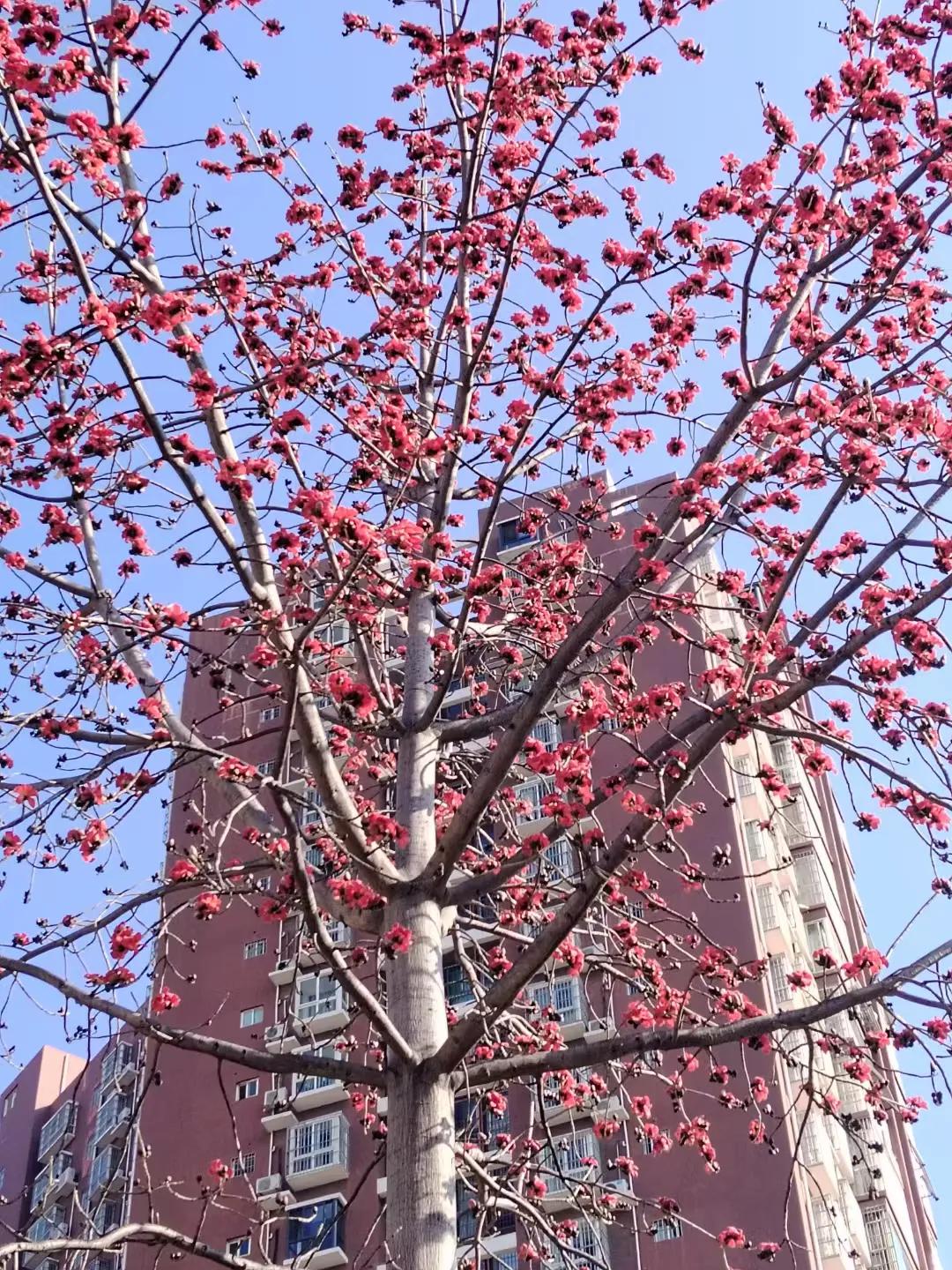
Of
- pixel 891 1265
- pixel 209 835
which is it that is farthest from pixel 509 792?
pixel 891 1265

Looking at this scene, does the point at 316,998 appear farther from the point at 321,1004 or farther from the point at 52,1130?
the point at 52,1130

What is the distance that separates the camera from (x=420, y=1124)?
5648 mm

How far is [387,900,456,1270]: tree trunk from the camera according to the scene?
5.41 meters

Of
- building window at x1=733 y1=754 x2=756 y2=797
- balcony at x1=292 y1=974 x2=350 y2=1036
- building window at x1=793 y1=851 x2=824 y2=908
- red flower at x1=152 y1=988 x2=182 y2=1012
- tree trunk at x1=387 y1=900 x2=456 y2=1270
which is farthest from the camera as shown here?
building window at x1=793 y1=851 x2=824 y2=908

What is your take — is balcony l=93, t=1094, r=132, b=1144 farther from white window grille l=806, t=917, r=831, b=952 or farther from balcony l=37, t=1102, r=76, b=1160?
white window grille l=806, t=917, r=831, b=952

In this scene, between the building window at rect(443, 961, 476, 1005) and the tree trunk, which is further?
the building window at rect(443, 961, 476, 1005)

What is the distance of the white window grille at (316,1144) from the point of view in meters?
20.6

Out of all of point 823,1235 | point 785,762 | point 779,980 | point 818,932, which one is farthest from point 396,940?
point 785,762

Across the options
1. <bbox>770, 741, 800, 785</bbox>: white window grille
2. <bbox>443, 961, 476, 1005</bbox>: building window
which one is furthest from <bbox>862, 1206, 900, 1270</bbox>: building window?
<bbox>770, 741, 800, 785</bbox>: white window grille

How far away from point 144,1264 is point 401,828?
16.6 metres

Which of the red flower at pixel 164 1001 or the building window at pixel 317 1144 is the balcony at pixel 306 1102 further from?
the red flower at pixel 164 1001

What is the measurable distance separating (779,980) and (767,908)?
1122mm

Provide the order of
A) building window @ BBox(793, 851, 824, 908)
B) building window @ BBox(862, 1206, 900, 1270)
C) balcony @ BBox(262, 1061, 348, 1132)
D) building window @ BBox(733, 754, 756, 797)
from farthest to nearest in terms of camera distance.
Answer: building window @ BBox(793, 851, 824, 908) → building window @ BBox(733, 754, 756, 797) → balcony @ BBox(262, 1061, 348, 1132) → building window @ BBox(862, 1206, 900, 1270)

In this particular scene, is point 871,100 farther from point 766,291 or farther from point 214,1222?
point 214,1222
